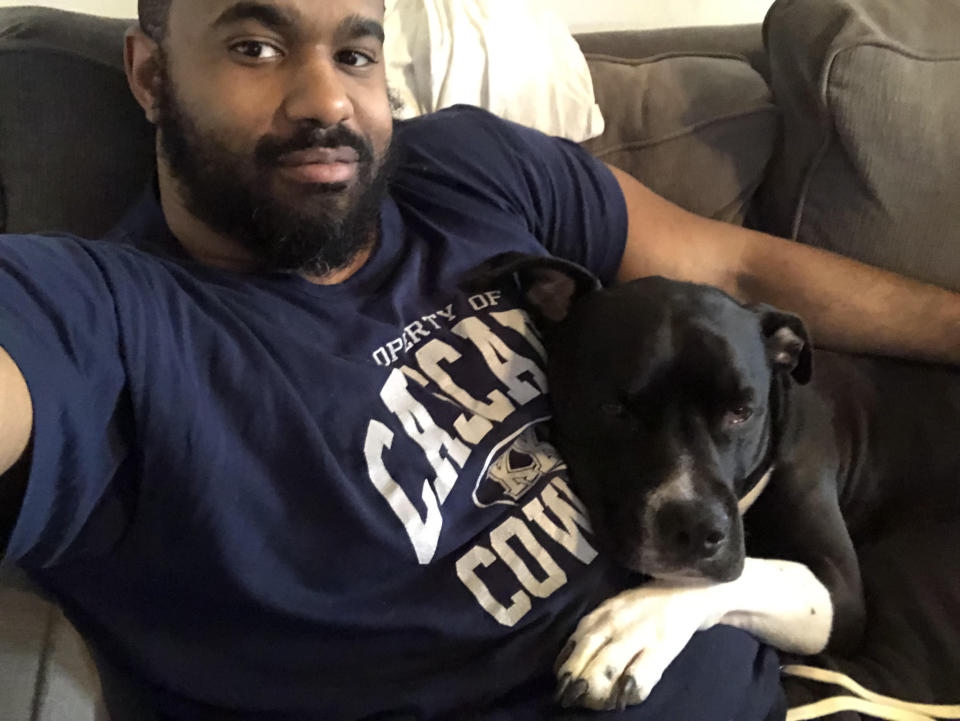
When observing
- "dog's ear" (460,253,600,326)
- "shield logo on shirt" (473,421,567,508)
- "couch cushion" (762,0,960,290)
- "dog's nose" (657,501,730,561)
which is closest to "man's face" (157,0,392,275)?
"dog's ear" (460,253,600,326)

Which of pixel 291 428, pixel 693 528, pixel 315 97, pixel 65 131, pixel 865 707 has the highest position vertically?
pixel 315 97

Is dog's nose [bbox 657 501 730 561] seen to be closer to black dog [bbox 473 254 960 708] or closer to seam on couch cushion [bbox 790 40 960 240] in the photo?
black dog [bbox 473 254 960 708]

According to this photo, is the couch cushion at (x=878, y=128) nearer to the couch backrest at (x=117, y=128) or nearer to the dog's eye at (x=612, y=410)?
the couch backrest at (x=117, y=128)

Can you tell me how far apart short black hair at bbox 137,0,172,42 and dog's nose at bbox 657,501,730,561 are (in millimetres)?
1220

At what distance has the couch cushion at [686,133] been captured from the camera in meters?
1.96

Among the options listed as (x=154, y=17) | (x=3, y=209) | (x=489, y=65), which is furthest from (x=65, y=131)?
(x=489, y=65)

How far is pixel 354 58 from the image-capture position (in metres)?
1.38

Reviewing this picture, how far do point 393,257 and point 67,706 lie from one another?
0.88 metres

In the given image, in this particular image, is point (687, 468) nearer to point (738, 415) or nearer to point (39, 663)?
point (738, 415)

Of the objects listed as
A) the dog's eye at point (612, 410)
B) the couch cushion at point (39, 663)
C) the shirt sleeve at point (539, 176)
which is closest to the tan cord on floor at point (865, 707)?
the dog's eye at point (612, 410)

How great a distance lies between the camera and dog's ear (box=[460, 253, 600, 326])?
1.37 meters

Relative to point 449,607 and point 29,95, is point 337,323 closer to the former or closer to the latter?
point 449,607

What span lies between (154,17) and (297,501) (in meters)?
0.93

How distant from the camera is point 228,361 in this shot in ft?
3.58
